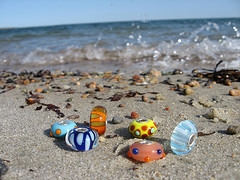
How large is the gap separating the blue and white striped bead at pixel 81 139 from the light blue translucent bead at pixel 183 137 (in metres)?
0.53

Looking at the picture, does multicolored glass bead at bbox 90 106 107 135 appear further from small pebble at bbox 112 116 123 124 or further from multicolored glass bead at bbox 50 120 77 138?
small pebble at bbox 112 116 123 124

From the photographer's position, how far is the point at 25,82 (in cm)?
441

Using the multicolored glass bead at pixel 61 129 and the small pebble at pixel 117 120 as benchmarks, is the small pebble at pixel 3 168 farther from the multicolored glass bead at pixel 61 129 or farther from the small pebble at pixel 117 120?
the small pebble at pixel 117 120

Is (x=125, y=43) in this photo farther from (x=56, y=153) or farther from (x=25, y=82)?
(x=56, y=153)

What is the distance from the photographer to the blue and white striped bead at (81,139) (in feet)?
6.47

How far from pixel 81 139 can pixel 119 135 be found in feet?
1.45

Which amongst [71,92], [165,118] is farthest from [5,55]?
[165,118]

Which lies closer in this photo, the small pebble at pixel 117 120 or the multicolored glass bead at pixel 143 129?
the multicolored glass bead at pixel 143 129

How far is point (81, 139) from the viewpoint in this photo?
197 cm

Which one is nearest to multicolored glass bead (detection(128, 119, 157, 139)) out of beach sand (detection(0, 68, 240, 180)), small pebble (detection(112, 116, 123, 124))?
beach sand (detection(0, 68, 240, 180))

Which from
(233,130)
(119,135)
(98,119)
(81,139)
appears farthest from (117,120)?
(233,130)

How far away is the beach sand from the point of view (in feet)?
5.79

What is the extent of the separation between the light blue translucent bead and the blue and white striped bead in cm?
53

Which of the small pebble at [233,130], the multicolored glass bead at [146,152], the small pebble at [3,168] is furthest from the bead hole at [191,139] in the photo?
the small pebble at [3,168]
